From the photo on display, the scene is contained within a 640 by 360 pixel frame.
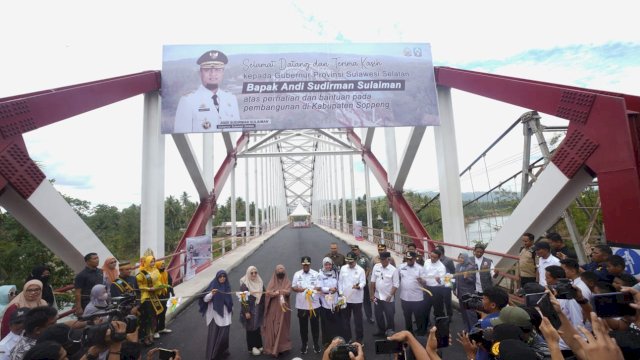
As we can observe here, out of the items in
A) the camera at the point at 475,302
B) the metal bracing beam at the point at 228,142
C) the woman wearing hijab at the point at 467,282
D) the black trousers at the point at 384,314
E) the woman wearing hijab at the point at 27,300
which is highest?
the metal bracing beam at the point at 228,142

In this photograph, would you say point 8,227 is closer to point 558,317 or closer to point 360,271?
point 360,271

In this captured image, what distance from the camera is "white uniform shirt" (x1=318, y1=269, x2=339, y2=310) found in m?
4.62

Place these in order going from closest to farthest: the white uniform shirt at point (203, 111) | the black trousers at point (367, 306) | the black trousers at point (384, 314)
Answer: the black trousers at point (384, 314) < the black trousers at point (367, 306) < the white uniform shirt at point (203, 111)

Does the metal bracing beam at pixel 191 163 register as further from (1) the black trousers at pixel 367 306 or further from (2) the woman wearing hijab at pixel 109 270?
(1) the black trousers at pixel 367 306

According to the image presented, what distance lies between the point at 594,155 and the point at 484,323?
346cm

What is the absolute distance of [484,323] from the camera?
2467mm

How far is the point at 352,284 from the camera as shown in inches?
189

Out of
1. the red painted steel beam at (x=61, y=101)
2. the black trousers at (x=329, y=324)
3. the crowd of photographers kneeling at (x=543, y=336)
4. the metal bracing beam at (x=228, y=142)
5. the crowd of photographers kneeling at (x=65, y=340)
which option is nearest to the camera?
the crowd of photographers kneeling at (x=543, y=336)

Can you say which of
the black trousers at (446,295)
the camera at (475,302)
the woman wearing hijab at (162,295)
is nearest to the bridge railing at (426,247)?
the black trousers at (446,295)

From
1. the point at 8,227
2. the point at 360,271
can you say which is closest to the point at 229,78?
the point at 360,271

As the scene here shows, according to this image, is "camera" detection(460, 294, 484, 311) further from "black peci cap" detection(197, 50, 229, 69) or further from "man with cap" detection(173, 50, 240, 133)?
"black peci cap" detection(197, 50, 229, 69)

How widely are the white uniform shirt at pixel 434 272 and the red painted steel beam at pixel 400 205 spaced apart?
419 centimetres

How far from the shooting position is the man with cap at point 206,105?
7289mm

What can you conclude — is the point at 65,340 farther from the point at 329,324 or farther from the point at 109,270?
the point at 329,324
